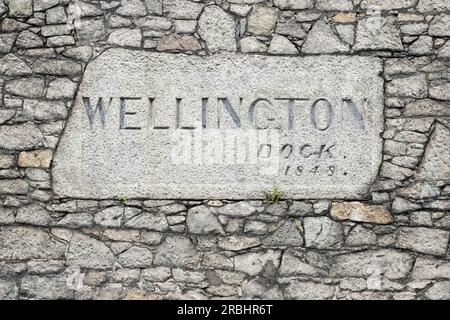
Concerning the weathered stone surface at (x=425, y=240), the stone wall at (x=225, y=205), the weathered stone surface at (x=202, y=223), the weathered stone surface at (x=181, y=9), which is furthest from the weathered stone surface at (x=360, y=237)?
the weathered stone surface at (x=181, y=9)

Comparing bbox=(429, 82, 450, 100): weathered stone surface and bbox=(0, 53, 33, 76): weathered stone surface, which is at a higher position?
bbox=(0, 53, 33, 76): weathered stone surface

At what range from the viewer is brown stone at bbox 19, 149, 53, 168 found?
180 inches

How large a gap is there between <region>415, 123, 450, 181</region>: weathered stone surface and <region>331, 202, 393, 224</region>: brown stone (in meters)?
0.37

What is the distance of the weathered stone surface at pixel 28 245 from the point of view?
4547 mm

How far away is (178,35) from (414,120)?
184 centimetres

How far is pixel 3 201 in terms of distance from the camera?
457 cm

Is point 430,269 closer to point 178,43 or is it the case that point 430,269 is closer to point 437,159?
point 437,159

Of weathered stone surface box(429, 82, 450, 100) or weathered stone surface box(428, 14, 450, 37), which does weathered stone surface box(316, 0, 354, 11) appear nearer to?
weathered stone surface box(428, 14, 450, 37)

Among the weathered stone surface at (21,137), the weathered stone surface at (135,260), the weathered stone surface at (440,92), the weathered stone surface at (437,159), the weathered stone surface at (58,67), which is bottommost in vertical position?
the weathered stone surface at (135,260)

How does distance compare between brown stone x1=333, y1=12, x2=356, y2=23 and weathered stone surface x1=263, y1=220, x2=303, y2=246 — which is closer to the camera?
weathered stone surface x1=263, y1=220, x2=303, y2=246

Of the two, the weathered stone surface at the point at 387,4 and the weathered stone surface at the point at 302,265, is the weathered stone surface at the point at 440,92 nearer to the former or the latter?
the weathered stone surface at the point at 387,4

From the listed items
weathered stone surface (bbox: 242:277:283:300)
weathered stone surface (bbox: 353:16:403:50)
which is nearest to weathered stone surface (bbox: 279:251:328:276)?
weathered stone surface (bbox: 242:277:283:300)

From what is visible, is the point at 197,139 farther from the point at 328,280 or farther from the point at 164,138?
the point at 328,280

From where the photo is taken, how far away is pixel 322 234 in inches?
179
